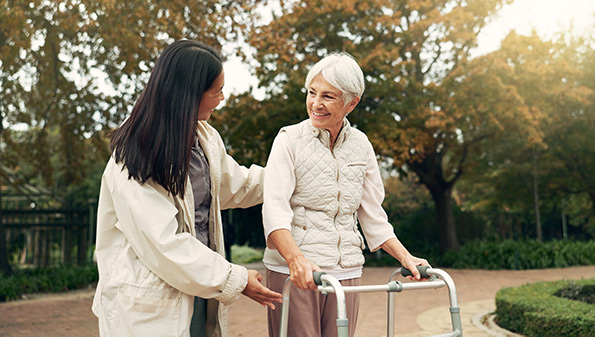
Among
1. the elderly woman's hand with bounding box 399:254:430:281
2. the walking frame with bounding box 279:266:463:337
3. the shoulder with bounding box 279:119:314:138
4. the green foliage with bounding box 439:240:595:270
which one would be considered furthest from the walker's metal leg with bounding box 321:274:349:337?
the green foliage with bounding box 439:240:595:270

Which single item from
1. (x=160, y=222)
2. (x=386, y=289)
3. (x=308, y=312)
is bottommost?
(x=308, y=312)

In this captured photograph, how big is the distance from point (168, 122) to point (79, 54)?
9.96m

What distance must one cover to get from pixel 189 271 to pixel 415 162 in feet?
45.4

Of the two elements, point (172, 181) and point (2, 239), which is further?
point (2, 239)

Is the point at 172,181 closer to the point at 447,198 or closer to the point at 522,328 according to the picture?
the point at 522,328

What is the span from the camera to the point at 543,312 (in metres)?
6.09

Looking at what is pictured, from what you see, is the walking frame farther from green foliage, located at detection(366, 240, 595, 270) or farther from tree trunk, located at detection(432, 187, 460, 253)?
tree trunk, located at detection(432, 187, 460, 253)

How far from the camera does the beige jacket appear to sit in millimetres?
1863

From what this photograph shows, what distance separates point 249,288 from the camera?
2000 millimetres

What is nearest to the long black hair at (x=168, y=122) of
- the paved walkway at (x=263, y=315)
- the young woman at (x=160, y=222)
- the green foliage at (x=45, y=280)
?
the young woman at (x=160, y=222)

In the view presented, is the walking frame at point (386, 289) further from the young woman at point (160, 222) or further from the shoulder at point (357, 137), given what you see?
the shoulder at point (357, 137)

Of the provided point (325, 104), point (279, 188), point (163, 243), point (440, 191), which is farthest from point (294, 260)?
point (440, 191)

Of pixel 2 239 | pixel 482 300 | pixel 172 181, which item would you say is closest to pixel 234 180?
pixel 172 181

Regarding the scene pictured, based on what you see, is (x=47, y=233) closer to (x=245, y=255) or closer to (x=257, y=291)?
(x=245, y=255)
